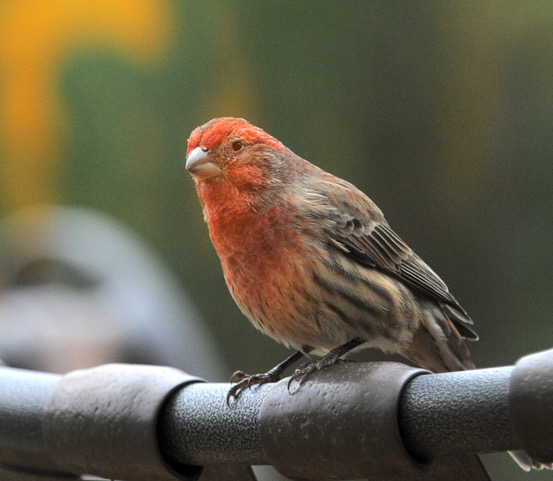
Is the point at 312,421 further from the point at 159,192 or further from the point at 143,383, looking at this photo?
the point at 159,192

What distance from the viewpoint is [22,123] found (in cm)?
630

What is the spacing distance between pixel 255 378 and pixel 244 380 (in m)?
0.31

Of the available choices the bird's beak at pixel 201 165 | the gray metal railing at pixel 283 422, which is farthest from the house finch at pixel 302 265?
the gray metal railing at pixel 283 422

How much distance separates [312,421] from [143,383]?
42 cm

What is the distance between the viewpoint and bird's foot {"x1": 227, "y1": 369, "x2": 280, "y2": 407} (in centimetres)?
182

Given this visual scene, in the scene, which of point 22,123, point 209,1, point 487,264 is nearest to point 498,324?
point 487,264

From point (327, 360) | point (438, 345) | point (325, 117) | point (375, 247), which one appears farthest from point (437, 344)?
point (325, 117)

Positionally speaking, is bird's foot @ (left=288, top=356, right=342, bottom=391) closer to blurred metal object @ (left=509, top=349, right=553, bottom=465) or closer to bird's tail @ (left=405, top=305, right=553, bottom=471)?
bird's tail @ (left=405, top=305, right=553, bottom=471)

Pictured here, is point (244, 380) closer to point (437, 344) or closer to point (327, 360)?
point (327, 360)

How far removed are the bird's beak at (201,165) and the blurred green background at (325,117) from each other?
288cm

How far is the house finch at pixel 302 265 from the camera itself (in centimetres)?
279

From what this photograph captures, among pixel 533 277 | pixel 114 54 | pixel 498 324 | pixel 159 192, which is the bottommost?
pixel 498 324

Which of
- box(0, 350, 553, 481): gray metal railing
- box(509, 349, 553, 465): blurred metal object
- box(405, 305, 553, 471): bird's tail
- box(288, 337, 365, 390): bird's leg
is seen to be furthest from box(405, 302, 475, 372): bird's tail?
box(509, 349, 553, 465): blurred metal object

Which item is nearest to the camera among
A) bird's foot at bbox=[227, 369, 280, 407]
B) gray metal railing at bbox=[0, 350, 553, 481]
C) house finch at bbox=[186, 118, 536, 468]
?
gray metal railing at bbox=[0, 350, 553, 481]
